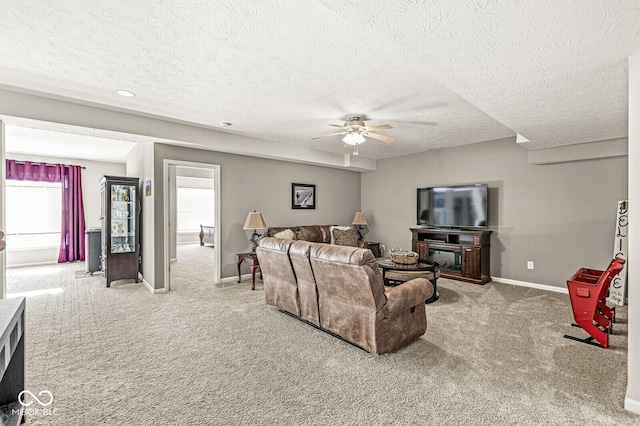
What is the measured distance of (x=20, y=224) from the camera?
6.78m

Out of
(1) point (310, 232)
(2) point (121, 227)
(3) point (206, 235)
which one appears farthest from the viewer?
(3) point (206, 235)

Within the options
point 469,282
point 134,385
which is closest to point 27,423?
point 134,385

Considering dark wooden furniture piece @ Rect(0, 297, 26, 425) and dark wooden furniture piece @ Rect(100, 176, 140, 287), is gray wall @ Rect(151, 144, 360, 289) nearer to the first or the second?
dark wooden furniture piece @ Rect(100, 176, 140, 287)

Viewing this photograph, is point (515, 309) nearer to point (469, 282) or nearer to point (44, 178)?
point (469, 282)

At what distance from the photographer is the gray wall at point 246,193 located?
4707 mm

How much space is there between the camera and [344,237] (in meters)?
6.48

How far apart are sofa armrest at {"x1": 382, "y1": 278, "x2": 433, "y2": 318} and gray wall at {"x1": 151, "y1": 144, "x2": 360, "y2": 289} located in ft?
11.4

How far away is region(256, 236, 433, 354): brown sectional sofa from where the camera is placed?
2.54m

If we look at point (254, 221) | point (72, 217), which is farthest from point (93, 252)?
point (254, 221)

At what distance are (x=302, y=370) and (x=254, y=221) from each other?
10.8 ft

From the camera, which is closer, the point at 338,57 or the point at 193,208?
the point at 338,57

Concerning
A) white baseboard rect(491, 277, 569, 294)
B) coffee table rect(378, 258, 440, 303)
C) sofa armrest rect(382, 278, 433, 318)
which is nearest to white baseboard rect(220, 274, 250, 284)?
coffee table rect(378, 258, 440, 303)

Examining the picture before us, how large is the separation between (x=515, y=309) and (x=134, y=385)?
4158mm

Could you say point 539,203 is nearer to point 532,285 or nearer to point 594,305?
point 532,285
